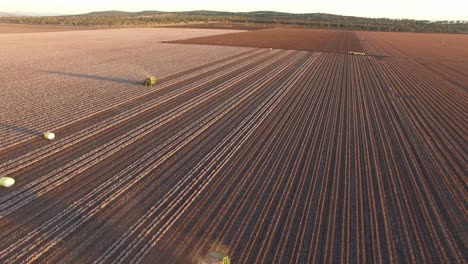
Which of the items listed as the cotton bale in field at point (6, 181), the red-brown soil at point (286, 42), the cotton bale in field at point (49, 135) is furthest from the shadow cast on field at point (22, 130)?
the red-brown soil at point (286, 42)

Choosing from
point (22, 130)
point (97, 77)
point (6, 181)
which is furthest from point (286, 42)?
point (6, 181)

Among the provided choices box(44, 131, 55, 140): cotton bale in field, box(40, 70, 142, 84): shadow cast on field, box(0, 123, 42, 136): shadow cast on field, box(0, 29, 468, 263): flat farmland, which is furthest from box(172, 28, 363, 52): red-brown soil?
box(44, 131, 55, 140): cotton bale in field

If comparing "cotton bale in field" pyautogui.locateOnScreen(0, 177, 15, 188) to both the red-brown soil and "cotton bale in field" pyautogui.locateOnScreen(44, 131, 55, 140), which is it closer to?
"cotton bale in field" pyautogui.locateOnScreen(44, 131, 55, 140)

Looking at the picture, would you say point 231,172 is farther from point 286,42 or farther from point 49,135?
point 286,42

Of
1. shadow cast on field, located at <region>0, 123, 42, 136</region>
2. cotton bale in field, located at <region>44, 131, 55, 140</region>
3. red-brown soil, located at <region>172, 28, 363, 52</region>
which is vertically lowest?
shadow cast on field, located at <region>0, 123, 42, 136</region>

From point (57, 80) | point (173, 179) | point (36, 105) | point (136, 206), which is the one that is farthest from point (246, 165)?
point (57, 80)

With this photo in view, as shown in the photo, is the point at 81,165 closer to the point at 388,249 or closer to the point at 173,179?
the point at 173,179

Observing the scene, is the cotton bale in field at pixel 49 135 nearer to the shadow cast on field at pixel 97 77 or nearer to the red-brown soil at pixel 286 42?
the shadow cast on field at pixel 97 77

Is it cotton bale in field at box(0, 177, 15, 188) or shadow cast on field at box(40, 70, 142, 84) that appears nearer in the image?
cotton bale in field at box(0, 177, 15, 188)
